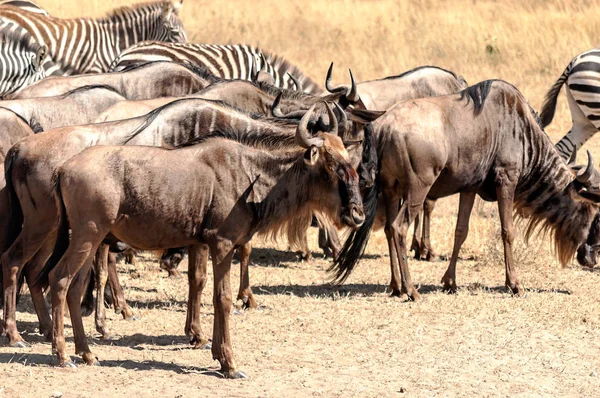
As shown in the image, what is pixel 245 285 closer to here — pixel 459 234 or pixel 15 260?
pixel 459 234

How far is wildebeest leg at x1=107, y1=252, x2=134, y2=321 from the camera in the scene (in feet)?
28.7

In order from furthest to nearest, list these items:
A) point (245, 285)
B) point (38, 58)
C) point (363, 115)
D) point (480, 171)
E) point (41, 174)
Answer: point (38, 58) < point (480, 171) < point (363, 115) < point (245, 285) < point (41, 174)

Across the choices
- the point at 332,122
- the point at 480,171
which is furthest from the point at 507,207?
the point at 332,122

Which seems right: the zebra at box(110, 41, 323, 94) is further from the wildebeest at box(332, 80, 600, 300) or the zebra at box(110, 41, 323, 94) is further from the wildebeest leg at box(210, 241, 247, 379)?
the wildebeest leg at box(210, 241, 247, 379)

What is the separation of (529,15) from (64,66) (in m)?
14.1

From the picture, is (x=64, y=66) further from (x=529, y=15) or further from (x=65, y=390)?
(x=529, y=15)

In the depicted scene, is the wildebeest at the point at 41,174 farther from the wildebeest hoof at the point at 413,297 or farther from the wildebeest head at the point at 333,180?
the wildebeest hoof at the point at 413,297

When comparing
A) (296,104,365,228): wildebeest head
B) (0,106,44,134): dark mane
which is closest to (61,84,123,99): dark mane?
(0,106,44,134): dark mane

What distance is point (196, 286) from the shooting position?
304 inches

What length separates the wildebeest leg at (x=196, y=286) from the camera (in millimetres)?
7703

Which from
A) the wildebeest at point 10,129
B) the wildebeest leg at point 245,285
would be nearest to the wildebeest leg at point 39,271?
the wildebeest at point 10,129

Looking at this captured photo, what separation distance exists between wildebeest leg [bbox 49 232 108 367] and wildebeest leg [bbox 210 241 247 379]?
740 mm

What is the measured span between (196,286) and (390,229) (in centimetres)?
254

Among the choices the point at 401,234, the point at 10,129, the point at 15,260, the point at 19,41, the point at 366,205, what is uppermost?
the point at 19,41
